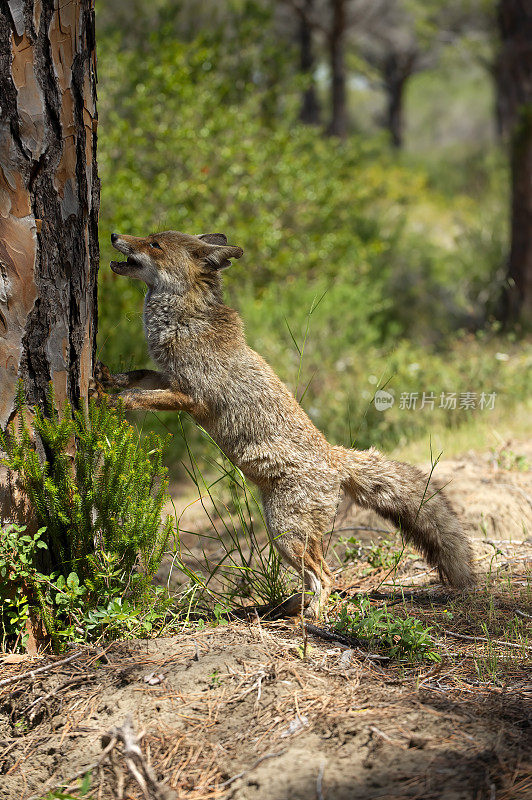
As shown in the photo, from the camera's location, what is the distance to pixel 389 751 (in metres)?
2.26

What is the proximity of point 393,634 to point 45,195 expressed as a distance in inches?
92.2

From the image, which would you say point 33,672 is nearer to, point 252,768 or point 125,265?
point 252,768

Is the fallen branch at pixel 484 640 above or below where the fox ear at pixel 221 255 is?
below

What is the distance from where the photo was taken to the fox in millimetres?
3686

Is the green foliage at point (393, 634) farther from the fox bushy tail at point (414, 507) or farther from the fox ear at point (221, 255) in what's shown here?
the fox ear at point (221, 255)

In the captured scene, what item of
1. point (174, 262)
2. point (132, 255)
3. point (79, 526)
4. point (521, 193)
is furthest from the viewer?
point (521, 193)

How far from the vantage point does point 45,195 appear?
2949 millimetres

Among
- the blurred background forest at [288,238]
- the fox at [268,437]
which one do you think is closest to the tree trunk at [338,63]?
the blurred background forest at [288,238]

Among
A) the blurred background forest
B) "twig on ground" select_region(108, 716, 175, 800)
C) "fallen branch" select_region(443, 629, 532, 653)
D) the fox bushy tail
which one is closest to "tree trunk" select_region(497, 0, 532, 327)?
the blurred background forest

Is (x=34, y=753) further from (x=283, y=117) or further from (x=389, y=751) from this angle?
(x=283, y=117)

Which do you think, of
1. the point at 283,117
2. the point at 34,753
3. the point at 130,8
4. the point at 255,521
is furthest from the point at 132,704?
the point at 130,8

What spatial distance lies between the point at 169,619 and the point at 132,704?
775 millimetres

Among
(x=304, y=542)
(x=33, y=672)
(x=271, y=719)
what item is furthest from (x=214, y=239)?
(x=271, y=719)

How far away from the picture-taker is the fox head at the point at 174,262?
3.96 metres
